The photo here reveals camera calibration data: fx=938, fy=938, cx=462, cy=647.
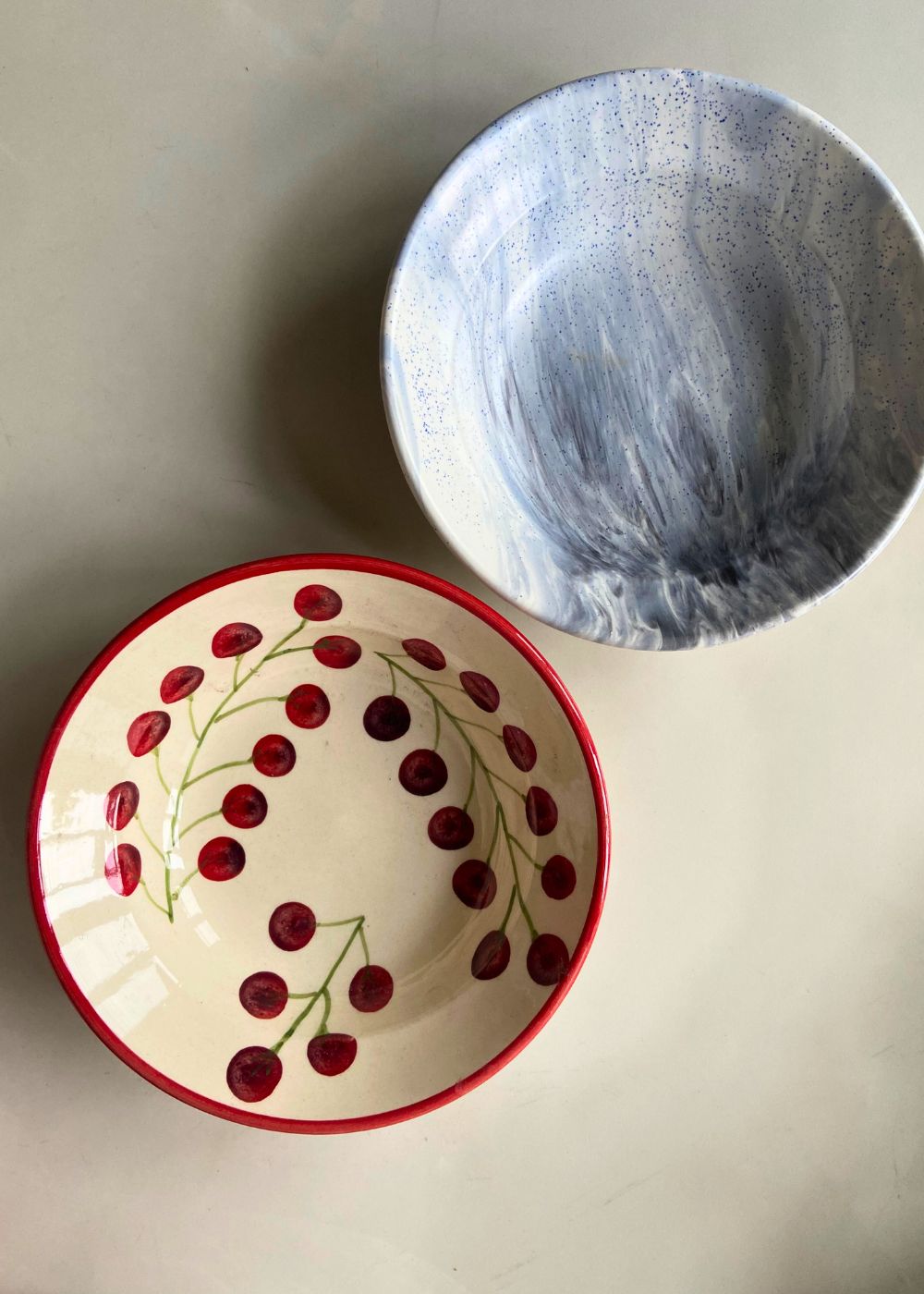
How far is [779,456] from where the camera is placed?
834 millimetres

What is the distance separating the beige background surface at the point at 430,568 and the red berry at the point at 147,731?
10cm

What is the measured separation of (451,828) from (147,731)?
277 millimetres

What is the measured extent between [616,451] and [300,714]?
14.3 inches

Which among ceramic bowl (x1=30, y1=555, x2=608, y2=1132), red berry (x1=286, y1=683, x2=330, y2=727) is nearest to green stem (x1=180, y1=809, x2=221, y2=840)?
ceramic bowl (x1=30, y1=555, x2=608, y2=1132)

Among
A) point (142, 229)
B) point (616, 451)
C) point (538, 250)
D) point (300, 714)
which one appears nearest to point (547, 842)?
point (300, 714)

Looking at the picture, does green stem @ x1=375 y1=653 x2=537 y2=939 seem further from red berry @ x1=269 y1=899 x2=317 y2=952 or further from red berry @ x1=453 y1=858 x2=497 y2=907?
red berry @ x1=269 y1=899 x2=317 y2=952

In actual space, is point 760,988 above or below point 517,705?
below

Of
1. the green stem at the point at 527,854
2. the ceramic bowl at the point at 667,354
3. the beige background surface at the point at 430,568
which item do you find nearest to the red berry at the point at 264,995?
the beige background surface at the point at 430,568

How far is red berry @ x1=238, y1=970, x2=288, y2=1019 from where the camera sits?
0.81m

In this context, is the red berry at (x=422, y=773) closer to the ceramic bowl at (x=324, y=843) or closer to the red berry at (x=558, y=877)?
the ceramic bowl at (x=324, y=843)

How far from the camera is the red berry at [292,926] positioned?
0.82 meters

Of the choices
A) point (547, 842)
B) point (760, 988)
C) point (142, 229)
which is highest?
point (142, 229)

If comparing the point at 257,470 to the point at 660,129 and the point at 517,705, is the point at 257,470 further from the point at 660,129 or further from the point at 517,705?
the point at 660,129

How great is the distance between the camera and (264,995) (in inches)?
32.1
